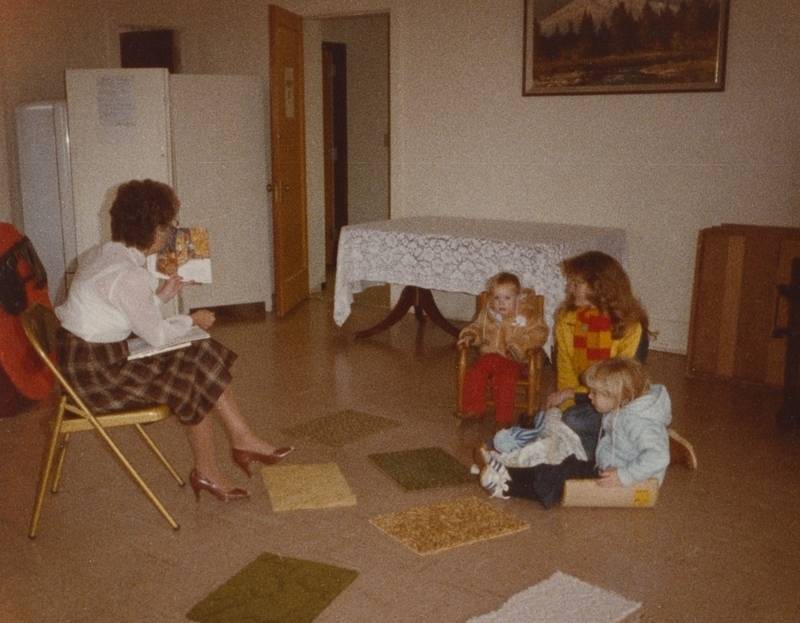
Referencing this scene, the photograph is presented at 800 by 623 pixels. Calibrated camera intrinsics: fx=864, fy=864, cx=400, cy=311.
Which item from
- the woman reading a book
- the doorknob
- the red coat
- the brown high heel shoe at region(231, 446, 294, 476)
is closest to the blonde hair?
the brown high heel shoe at region(231, 446, 294, 476)

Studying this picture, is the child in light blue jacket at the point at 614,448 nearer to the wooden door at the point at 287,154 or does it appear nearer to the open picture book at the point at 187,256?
the open picture book at the point at 187,256

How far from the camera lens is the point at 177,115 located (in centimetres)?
571

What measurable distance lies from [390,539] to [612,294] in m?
1.37

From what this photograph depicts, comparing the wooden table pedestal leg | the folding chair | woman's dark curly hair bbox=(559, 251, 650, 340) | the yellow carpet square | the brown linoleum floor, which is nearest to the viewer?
the brown linoleum floor

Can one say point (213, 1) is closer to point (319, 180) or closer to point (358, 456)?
point (319, 180)

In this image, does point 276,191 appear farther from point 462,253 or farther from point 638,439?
point 638,439

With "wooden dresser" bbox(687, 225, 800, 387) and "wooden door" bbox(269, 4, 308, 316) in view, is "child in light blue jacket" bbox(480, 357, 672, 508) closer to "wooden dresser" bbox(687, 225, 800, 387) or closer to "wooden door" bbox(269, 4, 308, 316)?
"wooden dresser" bbox(687, 225, 800, 387)

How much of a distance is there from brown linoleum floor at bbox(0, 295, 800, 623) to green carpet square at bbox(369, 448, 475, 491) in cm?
5

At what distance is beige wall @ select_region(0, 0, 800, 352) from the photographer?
4.74 metres

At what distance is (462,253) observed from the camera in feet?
15.9

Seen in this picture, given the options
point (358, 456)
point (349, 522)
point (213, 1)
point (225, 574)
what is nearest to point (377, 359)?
point (358, 456)

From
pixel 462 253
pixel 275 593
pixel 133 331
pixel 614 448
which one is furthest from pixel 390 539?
pixel 462 253

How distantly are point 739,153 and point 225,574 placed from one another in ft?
12.1

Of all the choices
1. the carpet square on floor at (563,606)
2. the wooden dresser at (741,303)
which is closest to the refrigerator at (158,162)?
the wooden dresser at (741,303)
